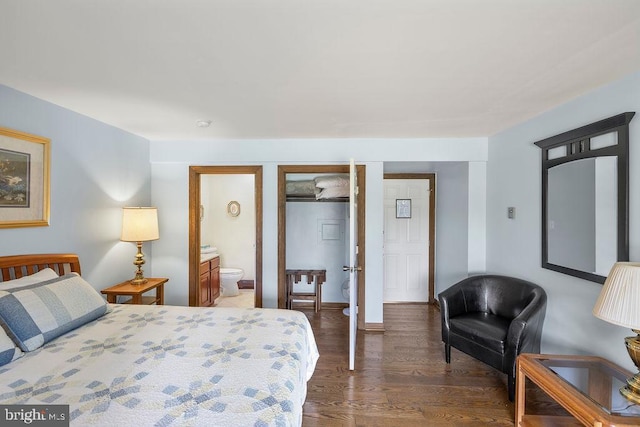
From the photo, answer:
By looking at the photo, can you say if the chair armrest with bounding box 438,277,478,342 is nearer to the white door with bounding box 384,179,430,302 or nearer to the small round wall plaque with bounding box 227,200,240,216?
the white door with bounding box 384,179,430,302

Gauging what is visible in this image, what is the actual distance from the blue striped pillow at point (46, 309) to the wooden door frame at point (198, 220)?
1562 millimetres

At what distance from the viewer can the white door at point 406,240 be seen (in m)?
4.54

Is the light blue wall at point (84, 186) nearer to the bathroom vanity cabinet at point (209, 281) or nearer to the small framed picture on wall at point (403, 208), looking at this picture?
the bathroom vanity cabinet at point (209, 281)

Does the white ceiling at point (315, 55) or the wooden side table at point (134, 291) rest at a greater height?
Answer: the white ceiling at point (315, 55)

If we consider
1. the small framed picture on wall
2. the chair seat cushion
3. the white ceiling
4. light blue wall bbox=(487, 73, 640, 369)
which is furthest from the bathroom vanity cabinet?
light blue wall bbox=(487, 73, 640, 369)

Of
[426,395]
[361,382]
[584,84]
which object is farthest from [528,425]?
[584,84]

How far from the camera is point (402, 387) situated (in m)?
2.36

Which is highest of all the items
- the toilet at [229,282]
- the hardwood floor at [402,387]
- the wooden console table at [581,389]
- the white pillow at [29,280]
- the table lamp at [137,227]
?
the table lamp at [137,227]

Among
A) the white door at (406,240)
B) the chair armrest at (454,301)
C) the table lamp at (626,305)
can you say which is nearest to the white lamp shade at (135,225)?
the chair armrest at (454,301)

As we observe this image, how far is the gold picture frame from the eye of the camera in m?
1.96

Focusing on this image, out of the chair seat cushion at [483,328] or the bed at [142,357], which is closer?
the bed at [142,357]

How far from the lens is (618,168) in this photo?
1815 millimetres

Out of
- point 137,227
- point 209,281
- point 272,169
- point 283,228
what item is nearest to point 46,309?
point 137,227

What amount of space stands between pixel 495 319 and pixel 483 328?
0.31 meters
